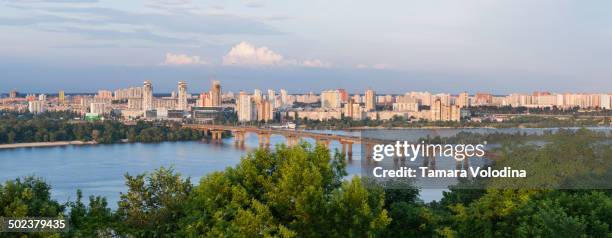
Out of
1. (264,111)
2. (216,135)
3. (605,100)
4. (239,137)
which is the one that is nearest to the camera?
(605,100)

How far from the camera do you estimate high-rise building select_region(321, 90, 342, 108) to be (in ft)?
94.6

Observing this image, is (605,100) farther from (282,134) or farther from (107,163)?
(107,163)

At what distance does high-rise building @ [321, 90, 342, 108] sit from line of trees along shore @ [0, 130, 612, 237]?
25.4 m

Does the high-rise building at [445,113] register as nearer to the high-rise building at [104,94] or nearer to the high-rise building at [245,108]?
the high-rise building at [245,108]

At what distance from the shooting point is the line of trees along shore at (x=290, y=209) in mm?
2621

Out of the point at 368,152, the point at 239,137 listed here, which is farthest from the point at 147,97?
the point at 368,152

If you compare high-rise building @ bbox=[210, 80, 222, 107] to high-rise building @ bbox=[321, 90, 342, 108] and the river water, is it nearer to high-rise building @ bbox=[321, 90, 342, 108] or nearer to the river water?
high-rise building @ bbox=[321, 90, 342, 108]

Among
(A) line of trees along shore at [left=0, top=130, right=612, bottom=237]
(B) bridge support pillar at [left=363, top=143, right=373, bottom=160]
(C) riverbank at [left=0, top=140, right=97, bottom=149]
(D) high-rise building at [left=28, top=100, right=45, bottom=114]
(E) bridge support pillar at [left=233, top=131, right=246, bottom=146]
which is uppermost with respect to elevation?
(D) high-rise building at [left=28, top=100, right=45, bottom=114]

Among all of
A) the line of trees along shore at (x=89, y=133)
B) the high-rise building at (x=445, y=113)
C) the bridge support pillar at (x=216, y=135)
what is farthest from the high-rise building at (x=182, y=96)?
the high-rise building at (x=445, y=113)

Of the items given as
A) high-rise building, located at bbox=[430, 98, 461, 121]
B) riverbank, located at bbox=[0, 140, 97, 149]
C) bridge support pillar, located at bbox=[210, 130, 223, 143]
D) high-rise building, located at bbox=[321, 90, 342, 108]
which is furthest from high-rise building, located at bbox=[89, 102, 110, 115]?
high-rise building, located at bbox=[430, 98, 461, 121]

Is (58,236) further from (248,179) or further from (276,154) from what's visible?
(276,154)

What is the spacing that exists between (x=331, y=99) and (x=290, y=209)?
2654 centimetres

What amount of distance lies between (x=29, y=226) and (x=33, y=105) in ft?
93.6

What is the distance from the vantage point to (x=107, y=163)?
412 inches
